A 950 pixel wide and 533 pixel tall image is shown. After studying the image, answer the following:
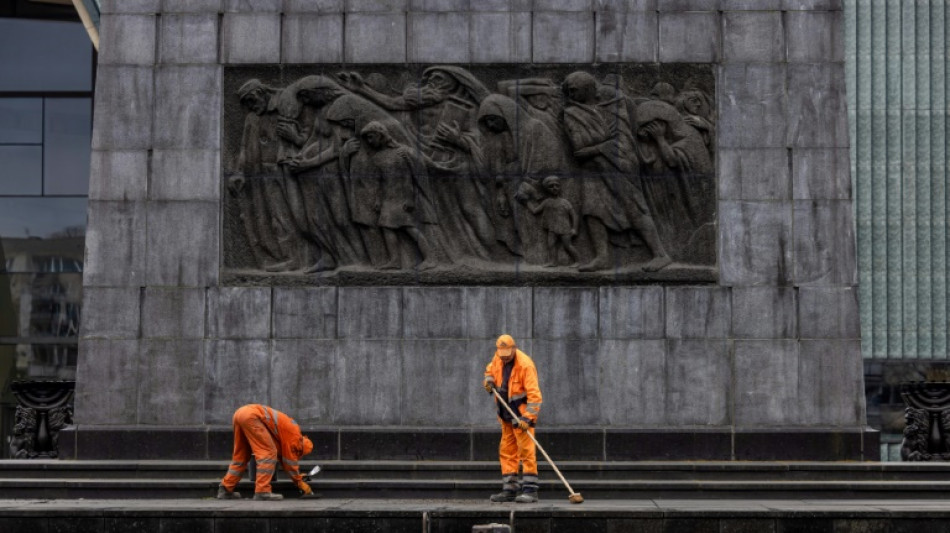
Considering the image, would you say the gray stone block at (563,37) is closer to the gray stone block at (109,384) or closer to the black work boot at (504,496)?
the black work boot at (504,496)

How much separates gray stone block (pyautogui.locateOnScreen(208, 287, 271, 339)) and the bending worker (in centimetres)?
410

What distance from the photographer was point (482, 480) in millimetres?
21281

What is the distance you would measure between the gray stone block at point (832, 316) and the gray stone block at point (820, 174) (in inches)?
52.9

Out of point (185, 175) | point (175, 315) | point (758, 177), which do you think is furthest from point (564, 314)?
point (185, 175)

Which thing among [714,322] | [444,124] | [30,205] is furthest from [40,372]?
[714,322]

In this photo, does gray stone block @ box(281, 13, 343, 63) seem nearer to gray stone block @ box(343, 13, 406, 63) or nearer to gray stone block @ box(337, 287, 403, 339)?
gray stone block @ box(343, 13, 406, 63)

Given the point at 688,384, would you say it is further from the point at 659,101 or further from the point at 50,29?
the point at 50,29

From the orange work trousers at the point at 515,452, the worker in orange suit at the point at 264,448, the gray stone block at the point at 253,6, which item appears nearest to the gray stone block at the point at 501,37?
the gray stone block at the point at 253,6

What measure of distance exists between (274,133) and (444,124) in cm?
244

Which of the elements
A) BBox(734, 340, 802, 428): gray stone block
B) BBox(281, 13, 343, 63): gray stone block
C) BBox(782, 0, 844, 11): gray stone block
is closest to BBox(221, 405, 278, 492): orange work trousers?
BBox(281, 13, 343, 63): gray stone block

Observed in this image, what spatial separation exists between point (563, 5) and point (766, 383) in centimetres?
605

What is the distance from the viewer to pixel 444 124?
22.4m

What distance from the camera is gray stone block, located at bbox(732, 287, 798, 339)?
22109 mm

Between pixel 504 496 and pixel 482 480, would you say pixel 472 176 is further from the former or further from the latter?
pixel 504 496
